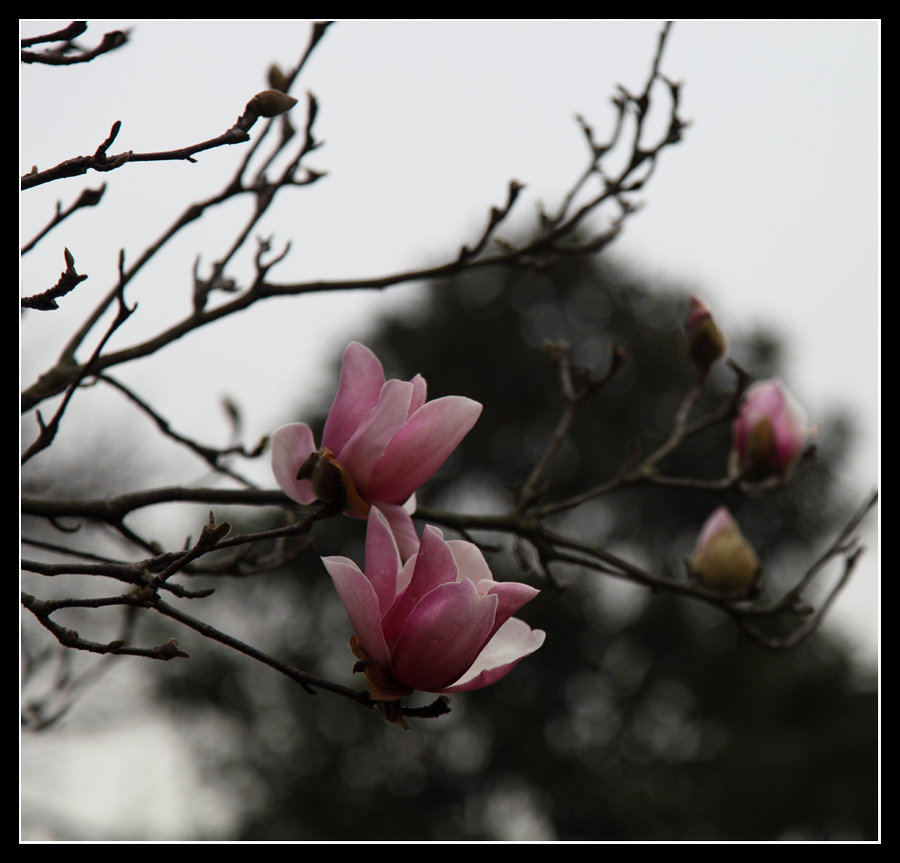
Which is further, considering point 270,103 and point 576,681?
point 576,681

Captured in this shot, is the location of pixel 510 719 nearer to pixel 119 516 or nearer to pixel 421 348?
pixel 421 348

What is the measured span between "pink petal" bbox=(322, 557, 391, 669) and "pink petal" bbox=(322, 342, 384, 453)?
102mm

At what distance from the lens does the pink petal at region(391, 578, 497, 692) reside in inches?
22.1

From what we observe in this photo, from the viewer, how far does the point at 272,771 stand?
909 cm

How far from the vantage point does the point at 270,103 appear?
2.10 ft

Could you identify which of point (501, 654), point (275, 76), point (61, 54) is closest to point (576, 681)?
point (275, 76)

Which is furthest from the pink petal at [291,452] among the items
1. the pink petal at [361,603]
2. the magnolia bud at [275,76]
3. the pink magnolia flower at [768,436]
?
the pink magnolia flower at [768,436]

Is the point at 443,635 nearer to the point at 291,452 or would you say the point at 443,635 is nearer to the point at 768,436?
the point at 291,452

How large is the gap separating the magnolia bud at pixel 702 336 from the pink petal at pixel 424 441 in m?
0.70

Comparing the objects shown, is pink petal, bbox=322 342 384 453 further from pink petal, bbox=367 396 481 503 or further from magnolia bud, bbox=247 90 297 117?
magnolia bud, bbox=247 90 297 117

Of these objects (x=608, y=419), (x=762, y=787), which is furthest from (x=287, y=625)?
(x=762, y=787)

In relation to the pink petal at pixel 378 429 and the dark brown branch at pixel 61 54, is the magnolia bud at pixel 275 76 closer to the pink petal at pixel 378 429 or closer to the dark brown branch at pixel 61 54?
the dark brown branch at pixel 61 54

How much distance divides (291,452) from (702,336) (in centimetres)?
75

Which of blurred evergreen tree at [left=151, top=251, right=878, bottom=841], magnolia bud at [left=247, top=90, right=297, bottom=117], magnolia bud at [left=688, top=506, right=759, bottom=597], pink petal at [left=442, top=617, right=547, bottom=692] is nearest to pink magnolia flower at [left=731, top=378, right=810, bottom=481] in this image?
magnolia bud at [left=688, top=506, right=759, bottom=597]
